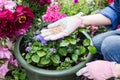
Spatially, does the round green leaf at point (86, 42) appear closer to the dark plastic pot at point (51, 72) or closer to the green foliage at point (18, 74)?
the dark plastic pot at point (51, 72)

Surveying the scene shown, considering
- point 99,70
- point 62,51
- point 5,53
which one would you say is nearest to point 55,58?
point 62,51

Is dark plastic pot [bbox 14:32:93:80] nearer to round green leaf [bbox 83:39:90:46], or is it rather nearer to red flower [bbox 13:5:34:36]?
round green leaf [bbox 83:39:90:46]

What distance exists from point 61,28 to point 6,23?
1.24 ft

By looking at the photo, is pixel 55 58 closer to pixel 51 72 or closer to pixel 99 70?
pixel 51 72

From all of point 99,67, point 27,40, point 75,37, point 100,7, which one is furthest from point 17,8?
point 100,7

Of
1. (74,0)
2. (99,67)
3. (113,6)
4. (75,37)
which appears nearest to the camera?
(99,67)

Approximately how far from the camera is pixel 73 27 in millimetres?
2346

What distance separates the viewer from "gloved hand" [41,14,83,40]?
2.30 m

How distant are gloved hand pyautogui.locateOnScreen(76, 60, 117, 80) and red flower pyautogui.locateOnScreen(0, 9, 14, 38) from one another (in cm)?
49

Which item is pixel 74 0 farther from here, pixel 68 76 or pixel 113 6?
pixel 68 76

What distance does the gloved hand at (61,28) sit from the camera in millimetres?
2303

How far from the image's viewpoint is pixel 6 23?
7.29 feet

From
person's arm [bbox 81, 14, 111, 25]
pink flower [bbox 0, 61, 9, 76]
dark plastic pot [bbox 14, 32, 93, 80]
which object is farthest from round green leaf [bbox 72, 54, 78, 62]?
pink flower [bbox 0, 61, 9, 76]

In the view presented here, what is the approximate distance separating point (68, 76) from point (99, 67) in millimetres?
200
